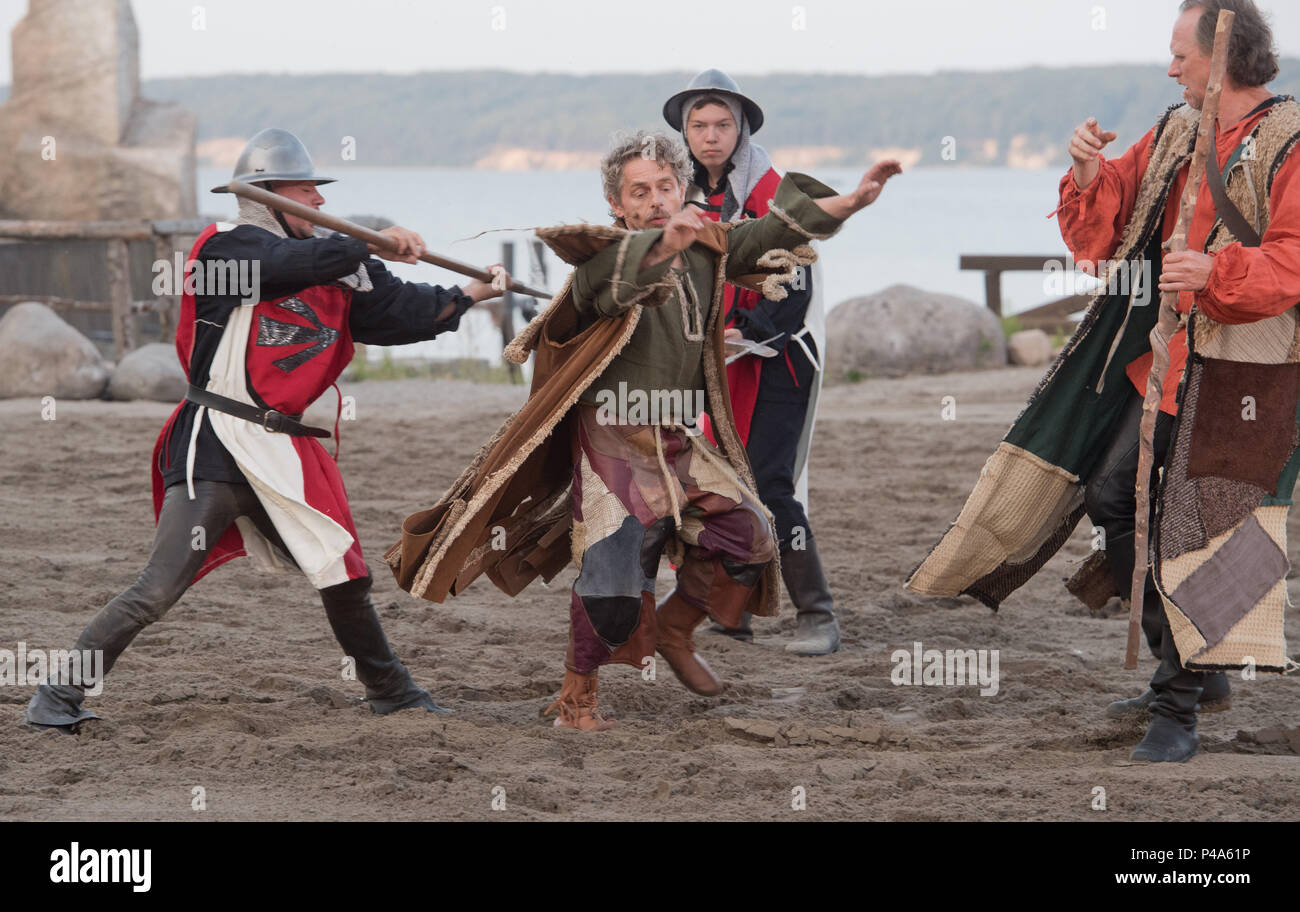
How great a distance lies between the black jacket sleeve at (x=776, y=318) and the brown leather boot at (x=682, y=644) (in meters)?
1.22

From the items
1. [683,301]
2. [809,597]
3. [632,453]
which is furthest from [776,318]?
[632,453]

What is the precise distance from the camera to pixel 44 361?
35.0 feet

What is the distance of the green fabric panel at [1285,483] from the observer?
3660 millimetres

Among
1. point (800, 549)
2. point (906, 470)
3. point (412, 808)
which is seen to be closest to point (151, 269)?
point (906, 470)

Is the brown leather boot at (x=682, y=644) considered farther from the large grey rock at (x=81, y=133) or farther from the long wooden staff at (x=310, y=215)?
the large grey rock at (x=81, y=133)

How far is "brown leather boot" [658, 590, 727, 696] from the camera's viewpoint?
4207mm

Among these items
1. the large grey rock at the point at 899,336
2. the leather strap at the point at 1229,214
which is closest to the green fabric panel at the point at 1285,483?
the leather strap at the point at 1229,214

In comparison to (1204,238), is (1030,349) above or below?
below

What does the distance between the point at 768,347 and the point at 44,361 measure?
7258 mm

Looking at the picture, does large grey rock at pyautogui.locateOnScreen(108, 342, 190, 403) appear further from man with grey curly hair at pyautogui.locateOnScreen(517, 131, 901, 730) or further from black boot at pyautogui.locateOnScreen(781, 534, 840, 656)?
man with grey curly hair at pyautogui.locateOnScreen(517, 131, 901, 730)

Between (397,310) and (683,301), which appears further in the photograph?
(397,310)

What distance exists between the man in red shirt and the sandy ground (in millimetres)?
202

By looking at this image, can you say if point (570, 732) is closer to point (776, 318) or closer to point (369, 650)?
point (369, 650)

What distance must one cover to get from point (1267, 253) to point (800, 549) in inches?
84.5
